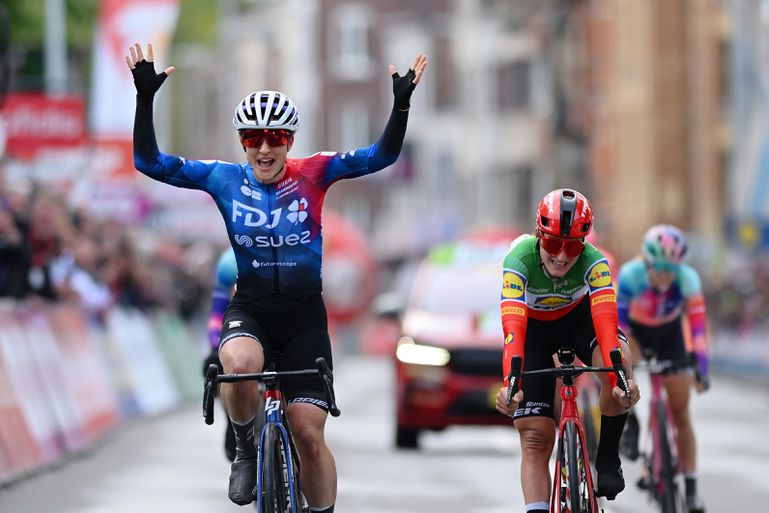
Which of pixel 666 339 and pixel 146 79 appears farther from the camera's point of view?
pixel 666 339

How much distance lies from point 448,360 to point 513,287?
8373 millimetres

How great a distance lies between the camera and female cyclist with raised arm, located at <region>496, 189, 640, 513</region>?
10.0 m

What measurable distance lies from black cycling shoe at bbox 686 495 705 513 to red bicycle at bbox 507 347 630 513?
2782 millimetres

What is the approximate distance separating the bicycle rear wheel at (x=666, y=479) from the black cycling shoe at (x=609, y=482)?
243cm

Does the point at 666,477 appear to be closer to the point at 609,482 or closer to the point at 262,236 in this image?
the point at 609,482

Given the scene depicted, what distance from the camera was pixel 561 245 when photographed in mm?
10109

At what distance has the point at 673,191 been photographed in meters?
59.6

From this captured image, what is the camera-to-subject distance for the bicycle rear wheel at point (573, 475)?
9891 mm

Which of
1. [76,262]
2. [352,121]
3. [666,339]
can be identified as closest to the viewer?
[666,339]

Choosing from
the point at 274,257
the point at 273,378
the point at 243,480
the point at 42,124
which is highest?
the point at 42,124

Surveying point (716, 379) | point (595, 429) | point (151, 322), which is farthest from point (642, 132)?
point (595, 429)

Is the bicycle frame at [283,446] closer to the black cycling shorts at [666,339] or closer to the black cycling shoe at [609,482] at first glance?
the black cycling shoe at [609,482]

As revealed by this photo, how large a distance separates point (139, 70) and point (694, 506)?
4.48 meters

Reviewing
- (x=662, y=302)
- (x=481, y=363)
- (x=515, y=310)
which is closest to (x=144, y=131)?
(x=515, y=310)
